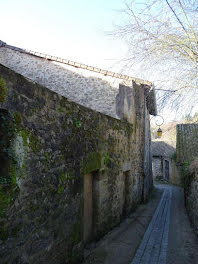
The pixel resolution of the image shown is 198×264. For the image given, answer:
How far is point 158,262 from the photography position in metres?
4.36

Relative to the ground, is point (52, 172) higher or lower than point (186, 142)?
lower

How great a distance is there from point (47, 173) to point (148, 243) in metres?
3.61

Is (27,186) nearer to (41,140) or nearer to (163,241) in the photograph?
(41,140)

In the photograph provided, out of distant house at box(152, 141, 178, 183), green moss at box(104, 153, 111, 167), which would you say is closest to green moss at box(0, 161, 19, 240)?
green moss at box(104, 153, 111, 167)

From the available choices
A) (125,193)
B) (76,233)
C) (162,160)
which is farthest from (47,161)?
(162,160)

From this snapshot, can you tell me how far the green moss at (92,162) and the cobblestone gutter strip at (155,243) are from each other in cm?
199

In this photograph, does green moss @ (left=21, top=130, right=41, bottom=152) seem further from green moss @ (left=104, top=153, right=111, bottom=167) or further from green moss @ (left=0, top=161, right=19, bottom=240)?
green moss @ (left=104, top=153, right=111, bottom=167)

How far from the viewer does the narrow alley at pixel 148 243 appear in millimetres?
4473

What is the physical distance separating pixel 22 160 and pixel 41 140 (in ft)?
1.49

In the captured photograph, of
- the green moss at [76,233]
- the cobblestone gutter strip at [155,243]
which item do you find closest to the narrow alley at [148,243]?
the cobblestone gutter strip at [155,243]

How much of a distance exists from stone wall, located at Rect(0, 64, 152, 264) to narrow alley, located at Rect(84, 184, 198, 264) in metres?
0.45

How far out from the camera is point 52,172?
3.23 metres

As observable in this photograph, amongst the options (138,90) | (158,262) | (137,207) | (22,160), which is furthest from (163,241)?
(138,90)

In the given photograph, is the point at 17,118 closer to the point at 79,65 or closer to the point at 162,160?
the point at 79,65
